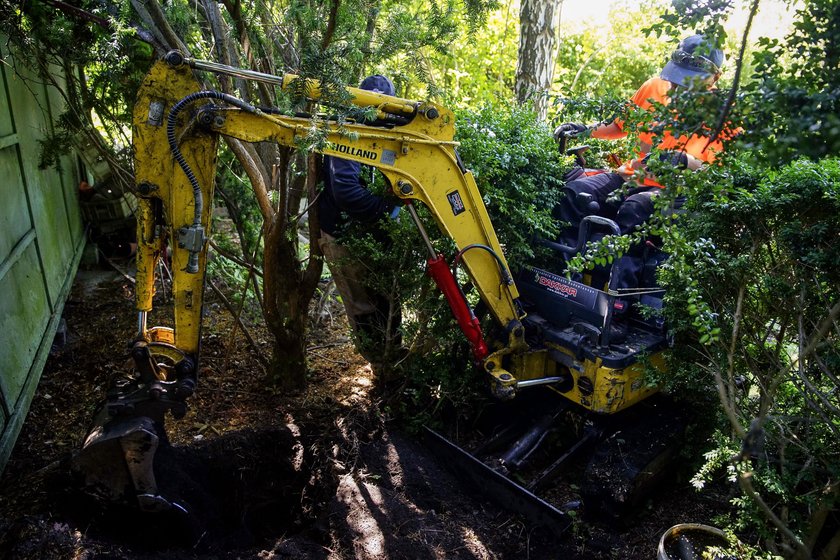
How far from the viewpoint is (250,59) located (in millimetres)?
4445

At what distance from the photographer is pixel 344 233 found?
4645 millimetres

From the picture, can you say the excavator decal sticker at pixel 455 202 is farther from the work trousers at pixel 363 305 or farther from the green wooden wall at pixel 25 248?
the green wooden wall at pixel 25 248

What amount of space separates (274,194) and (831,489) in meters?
3.71

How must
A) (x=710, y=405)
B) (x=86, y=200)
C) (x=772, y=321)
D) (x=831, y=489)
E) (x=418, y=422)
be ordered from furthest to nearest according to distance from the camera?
(x=86, y=200) < (x=418, y=422) < (x=710, y=405) < (x=772, y=321) < (x=831, y=489)

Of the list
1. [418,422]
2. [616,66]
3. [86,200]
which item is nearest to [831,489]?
[418,422]

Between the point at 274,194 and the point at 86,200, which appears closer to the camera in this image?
the point at 274,194

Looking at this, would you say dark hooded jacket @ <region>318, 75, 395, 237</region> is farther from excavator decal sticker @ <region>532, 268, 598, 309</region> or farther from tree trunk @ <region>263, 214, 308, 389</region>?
excavator decal sticker @ <region>532, 268, 598, 309</region>

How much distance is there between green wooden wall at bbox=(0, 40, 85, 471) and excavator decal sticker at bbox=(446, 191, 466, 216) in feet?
9.93

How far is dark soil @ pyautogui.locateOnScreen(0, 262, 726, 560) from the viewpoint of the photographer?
3.63m

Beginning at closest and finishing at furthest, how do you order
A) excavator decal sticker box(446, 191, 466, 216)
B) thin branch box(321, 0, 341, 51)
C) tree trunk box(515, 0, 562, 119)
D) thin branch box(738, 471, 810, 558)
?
thin branch box(738, 471, 810, 558), thin branch box(321, 0, 341, 51), excavator decal sticker box(446, 191, 466, 216), tree trunk box(515, 0, 562, 119)

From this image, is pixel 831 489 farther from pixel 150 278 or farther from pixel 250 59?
pixel 250 59

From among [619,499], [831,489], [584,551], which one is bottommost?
[584,551]

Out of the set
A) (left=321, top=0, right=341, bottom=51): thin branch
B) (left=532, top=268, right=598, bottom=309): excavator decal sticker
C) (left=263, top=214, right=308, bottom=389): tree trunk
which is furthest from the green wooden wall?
(left=532, top=268, right=598, bottom=309): excavator decal sticker

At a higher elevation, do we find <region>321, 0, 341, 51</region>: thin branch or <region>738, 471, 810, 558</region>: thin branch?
<region>321, 0, 341, 51</region>: thin branch
